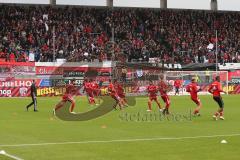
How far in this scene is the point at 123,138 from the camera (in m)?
17.0

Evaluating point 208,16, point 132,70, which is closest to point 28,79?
point 132,70

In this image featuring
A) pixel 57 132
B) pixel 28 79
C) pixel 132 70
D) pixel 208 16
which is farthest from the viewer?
pixel 208 16

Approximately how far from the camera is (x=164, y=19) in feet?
209

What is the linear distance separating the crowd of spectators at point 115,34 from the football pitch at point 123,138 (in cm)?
2734

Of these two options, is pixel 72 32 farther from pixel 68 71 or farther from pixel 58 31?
pixel 68 71

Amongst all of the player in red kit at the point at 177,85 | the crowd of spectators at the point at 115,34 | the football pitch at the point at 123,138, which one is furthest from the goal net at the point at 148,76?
the football pitch at the point at 123,138

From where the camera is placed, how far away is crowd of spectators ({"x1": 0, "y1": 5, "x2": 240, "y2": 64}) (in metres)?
52.1

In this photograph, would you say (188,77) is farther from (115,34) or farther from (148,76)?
(115,34)

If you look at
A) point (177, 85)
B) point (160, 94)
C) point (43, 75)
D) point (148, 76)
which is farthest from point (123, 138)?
point (148, 76)

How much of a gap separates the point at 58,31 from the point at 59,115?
98.7 ft

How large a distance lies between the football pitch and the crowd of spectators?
2734 cm

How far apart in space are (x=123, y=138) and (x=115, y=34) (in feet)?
139

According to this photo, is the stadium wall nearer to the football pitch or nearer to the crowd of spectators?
the crowd of spectators

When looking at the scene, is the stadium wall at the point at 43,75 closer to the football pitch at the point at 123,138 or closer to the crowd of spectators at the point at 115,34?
the crowd of spectators at the point at 115,34
